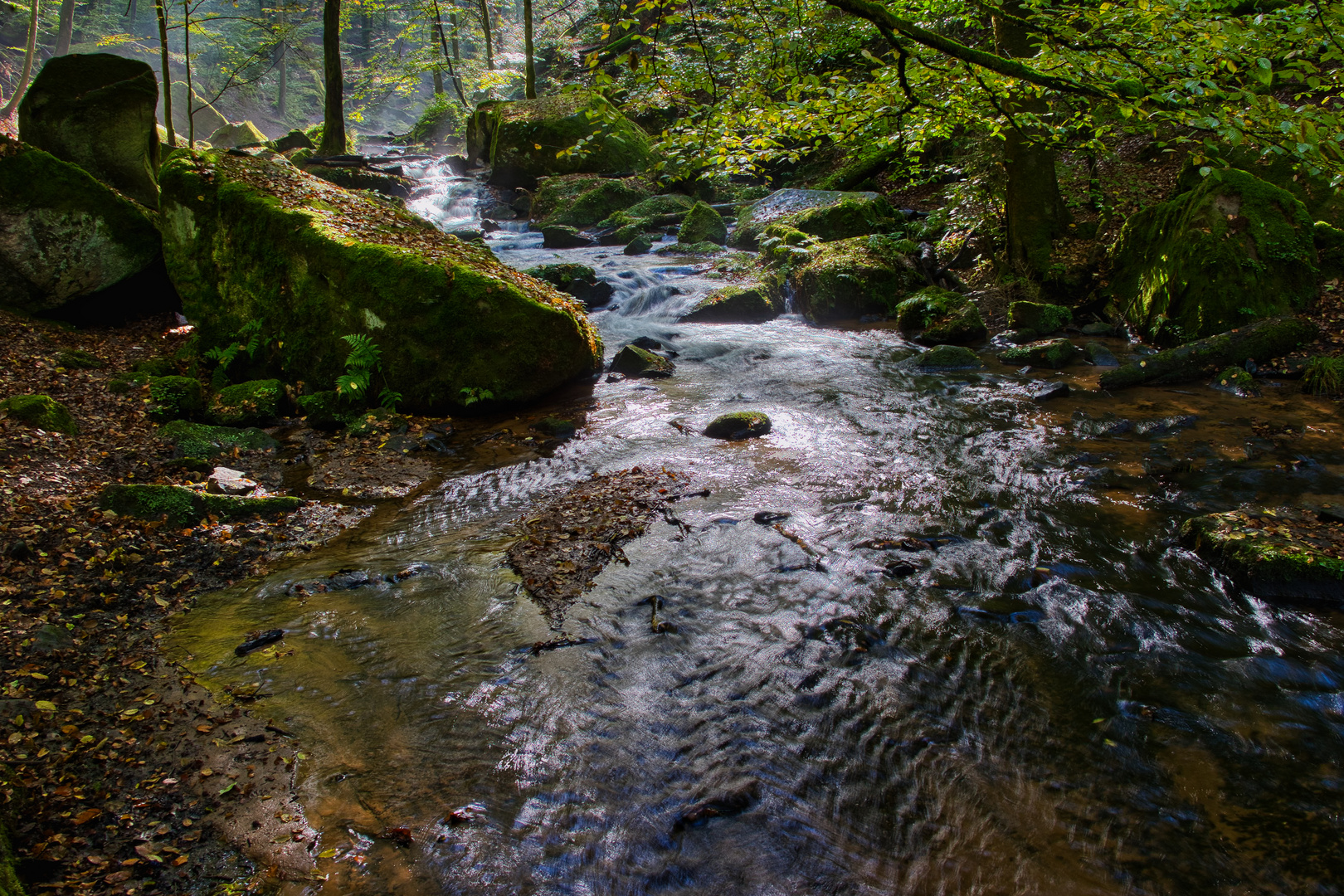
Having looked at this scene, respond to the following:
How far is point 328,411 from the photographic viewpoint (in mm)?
7445

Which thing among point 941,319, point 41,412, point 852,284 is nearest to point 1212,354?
point 941,319

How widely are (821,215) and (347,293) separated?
10.3m

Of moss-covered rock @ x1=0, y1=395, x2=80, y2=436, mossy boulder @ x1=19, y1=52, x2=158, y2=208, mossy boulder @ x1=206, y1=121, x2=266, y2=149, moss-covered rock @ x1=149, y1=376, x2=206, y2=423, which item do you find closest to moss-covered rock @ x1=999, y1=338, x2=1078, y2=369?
moss-covered rock @ x1=149, y1=376, x2=206, y2=423

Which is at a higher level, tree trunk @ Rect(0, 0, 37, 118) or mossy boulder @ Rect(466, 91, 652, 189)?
tree trunk @ Rect(0, 0, 37, 118)

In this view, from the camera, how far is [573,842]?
9.51 feet

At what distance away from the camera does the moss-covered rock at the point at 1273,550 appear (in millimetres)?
4379

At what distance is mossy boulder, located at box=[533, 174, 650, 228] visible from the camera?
18.6m

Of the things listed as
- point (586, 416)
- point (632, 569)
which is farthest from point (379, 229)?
point (632, 569)

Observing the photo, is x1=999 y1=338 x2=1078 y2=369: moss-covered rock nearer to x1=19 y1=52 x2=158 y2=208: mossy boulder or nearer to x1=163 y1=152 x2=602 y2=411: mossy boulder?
x1=163 y1=152 x2=602 y2=411: mossy boulder

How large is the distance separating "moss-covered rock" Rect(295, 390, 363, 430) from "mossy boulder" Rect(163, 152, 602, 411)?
1.33 feet

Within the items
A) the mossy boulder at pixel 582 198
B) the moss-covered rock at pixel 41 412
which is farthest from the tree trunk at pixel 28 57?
the moss-covered rock at pixel 41 412

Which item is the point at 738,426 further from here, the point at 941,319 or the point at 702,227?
the point at 702,227

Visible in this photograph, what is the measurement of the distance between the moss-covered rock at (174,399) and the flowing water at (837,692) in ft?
10.7

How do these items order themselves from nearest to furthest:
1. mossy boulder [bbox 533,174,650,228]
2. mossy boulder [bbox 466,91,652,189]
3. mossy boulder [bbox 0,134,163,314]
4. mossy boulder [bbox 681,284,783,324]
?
1. mossy boulder [bbox 0,134,163,314]
2. mossy boulder [bbox 681,284,783,324]
3. mossy boulder [bbox 533,174,650,228]
4. mossy boulder [bbox 466,91,652,189]
